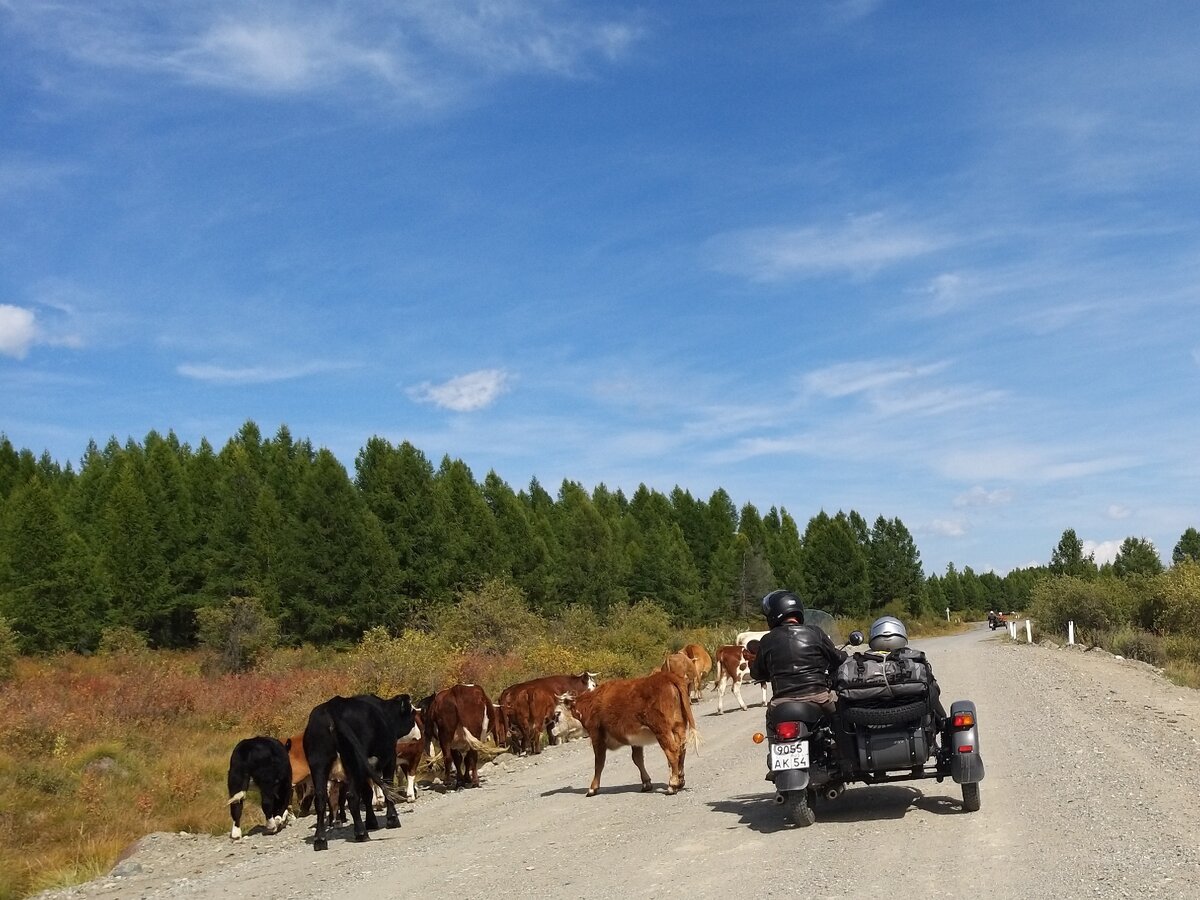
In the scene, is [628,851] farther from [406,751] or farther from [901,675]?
[406,751]

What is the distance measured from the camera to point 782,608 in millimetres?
10227

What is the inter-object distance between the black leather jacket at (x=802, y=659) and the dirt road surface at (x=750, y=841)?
1.35 meters

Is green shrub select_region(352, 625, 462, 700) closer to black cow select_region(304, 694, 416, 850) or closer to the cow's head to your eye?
the cow's head

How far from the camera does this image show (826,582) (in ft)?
324

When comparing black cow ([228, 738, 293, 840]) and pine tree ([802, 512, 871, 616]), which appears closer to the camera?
black cow ([228, 738, 293, 840])

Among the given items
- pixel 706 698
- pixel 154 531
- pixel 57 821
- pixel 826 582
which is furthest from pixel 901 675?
pixel 826 582

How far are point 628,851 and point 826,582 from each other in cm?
9309

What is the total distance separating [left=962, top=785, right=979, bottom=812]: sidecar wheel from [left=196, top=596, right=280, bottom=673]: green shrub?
42.1 m

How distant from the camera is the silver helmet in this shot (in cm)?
972

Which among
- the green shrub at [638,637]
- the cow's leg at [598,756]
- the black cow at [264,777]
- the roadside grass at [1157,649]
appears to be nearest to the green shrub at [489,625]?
the green shrub at [638,637]

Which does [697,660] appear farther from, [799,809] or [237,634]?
[237,634]

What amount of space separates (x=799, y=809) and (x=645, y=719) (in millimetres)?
3212

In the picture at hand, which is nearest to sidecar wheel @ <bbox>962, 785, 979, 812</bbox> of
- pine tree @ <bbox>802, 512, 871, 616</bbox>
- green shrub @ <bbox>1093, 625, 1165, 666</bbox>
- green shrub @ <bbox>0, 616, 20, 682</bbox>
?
green shrub @ <bbox>0, 616, 20, 682</bbox>

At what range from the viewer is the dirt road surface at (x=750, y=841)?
7355 millimetres
